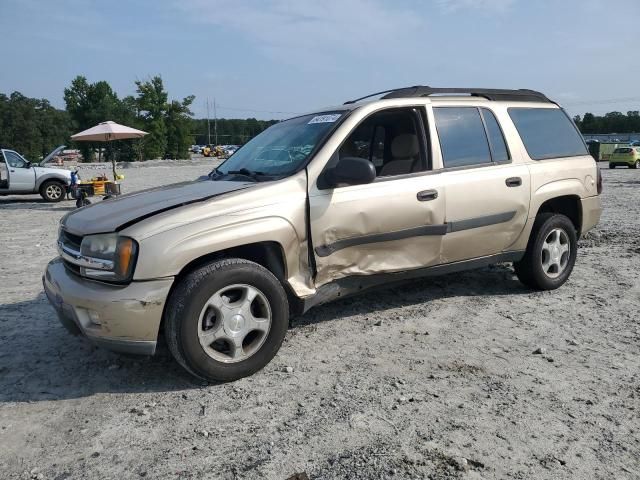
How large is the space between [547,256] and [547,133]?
3.92 feet

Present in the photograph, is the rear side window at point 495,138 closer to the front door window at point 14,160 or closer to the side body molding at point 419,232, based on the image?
the side body molding at point 419,232

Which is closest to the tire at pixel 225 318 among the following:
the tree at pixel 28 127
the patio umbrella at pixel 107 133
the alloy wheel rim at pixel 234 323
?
the alloy wheel rim at pixel 234 323

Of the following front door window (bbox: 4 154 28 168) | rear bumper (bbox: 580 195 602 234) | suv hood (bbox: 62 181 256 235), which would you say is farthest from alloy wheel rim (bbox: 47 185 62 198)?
rear bumper (bbox: 580 195 602 234)

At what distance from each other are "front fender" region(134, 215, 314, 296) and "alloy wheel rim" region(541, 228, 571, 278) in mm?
2607

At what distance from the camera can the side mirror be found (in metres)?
3.41

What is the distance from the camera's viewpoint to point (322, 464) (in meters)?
2.36

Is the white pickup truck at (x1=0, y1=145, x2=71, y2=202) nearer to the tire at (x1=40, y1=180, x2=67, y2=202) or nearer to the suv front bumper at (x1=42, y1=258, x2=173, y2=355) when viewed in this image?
the tire at (x1=40, y1=180, x2=67, y2=202)

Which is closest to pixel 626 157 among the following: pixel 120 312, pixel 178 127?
pixel 120 312

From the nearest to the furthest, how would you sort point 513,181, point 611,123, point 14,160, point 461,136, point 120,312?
point 120,312
point 461,136
point 513,181
point 14,160
point 611,123

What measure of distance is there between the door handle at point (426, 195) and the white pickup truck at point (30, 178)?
15.2 meters

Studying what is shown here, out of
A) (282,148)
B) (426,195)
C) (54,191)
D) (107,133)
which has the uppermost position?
(107,133)

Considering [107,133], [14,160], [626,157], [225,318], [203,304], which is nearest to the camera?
[203,304]

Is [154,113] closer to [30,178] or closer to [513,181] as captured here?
[30,178]

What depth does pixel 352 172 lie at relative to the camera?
3412 millimetres
